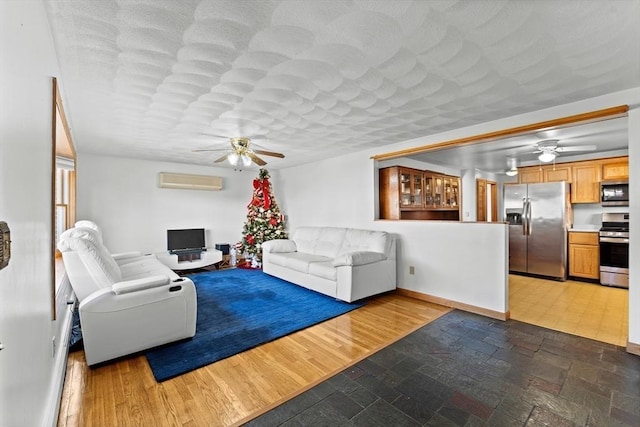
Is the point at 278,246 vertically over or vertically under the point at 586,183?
under

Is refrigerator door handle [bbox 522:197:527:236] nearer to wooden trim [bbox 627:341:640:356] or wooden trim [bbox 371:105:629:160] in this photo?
wooden trim [bbox 371:105:629:160]

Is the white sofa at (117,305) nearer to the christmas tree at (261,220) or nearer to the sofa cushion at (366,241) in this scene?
the sofa cushion at (366,241)

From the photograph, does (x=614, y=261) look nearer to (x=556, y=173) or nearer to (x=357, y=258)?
(x=556, y=173)

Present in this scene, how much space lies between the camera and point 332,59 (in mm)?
1990

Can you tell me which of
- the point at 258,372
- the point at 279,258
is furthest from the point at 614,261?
the point at 258,372

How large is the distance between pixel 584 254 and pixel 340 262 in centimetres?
446

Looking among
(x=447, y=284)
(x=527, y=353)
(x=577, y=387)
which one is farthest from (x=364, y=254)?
(x=577, y=387)

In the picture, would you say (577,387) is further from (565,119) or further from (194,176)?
(194,176)

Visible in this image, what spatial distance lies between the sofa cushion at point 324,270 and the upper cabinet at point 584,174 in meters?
4.59

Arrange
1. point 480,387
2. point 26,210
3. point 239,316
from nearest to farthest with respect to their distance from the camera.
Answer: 1. point 26,210
2. point 480,387
3. point 239,316

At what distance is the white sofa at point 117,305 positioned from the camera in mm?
2365

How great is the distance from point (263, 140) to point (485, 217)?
610cm

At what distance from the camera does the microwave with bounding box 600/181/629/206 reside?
4.73 m

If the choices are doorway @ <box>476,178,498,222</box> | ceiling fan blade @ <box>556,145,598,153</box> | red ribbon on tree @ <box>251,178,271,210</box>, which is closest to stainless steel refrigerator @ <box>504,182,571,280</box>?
ceiling fan blade @ <box>556,145,598,153</box>
